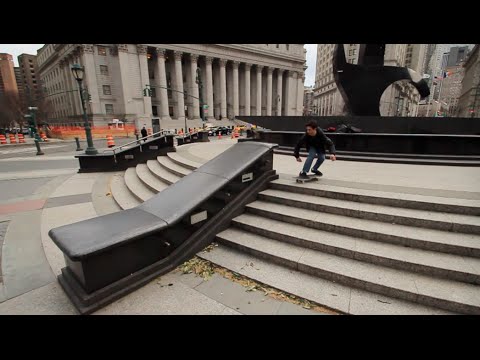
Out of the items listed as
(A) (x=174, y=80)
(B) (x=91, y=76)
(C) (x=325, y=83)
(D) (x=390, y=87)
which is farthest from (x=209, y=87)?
(C) (x=325, y=83)

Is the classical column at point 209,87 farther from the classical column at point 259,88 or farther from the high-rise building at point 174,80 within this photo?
the classical column at point 259,88

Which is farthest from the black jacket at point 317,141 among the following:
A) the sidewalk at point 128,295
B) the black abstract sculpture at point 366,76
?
the black abstract sculpture at point 366,76

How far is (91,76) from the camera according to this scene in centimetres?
4909

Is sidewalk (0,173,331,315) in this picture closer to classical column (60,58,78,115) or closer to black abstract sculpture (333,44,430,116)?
black abstract sculpture (333,44,430,116)

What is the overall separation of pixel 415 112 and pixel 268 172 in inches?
6116

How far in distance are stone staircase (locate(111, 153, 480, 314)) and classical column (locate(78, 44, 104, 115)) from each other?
56.7 metres

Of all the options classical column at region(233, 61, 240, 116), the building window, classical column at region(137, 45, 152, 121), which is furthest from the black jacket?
classical column at region(233, 61, 240, 116)

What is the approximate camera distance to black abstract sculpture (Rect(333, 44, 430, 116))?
16.6 meters

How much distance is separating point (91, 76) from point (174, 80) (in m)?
17.7

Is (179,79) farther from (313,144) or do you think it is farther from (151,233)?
(151,233)

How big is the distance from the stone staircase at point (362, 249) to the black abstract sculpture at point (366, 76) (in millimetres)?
14639

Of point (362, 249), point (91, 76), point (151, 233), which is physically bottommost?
point (362, 249)

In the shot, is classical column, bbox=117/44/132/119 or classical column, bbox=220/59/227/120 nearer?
classical column, bbox=117/44/132/119
